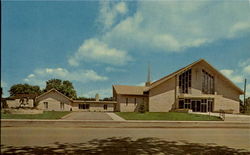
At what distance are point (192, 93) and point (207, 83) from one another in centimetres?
324

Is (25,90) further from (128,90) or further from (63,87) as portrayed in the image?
(128,90)

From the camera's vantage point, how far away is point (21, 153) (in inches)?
265

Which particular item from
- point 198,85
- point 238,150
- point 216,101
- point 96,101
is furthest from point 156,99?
point 238,150

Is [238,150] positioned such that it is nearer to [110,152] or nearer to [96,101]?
[110,152]

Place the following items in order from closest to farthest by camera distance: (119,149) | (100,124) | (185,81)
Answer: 1. (119,149)
2. (100,124)
3. (185,81)

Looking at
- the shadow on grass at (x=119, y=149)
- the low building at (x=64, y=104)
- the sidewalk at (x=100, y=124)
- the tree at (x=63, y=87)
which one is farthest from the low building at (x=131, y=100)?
the tree at (x=63, y=87)

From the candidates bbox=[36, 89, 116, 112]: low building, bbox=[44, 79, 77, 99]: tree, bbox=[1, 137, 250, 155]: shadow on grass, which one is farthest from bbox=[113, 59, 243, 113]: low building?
bbox=[44, 79, 77, 99]: tree

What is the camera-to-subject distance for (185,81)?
113ft

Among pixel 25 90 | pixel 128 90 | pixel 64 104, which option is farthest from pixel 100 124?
pixel 25 90

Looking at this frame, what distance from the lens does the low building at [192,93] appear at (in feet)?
111

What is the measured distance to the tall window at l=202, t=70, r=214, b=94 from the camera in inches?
1383

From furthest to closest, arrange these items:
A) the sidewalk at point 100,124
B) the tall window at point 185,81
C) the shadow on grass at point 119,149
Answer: the tall window at point 185,81 < the sidewalk at point 100,124 < the shadow on grass at point 119,149

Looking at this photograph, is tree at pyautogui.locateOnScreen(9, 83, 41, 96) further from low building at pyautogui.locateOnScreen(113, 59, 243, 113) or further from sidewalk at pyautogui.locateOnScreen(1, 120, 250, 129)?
sidewalk at pyautogui.locateOnScreen(1, 120, 250, 129)

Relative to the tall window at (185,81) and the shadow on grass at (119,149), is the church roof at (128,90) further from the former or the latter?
the shadow on grass at (119,149)
